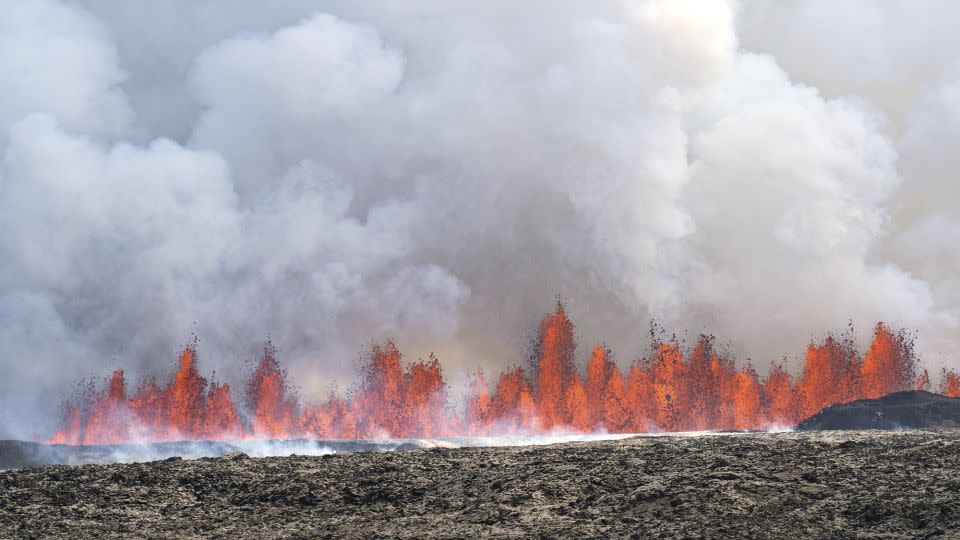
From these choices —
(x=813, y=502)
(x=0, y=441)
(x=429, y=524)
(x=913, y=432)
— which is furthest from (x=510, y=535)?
(x=0, y=441)

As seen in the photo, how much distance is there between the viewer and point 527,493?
20891 millimetres

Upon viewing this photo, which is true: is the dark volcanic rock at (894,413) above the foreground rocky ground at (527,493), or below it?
above

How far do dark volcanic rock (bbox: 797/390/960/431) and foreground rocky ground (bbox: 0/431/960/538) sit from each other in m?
32.5

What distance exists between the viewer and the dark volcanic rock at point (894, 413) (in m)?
55.1

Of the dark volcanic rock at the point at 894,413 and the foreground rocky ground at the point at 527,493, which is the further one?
the dark volcanic rock at the point at 894,413

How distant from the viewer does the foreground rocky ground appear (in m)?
18.2

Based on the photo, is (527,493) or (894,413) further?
(894,413)

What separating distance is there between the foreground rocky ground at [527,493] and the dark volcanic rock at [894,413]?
106 ft

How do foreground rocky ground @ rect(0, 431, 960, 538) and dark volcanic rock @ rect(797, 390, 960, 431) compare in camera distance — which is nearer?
foreground rocky ground @ rect(0, 431, 960, 538)

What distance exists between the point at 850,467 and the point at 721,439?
643 cm

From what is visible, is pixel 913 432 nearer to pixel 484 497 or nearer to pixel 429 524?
pixel 484 497

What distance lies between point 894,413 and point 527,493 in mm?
45167

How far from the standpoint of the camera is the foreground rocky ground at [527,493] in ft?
59.8

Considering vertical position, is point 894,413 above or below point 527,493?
above
